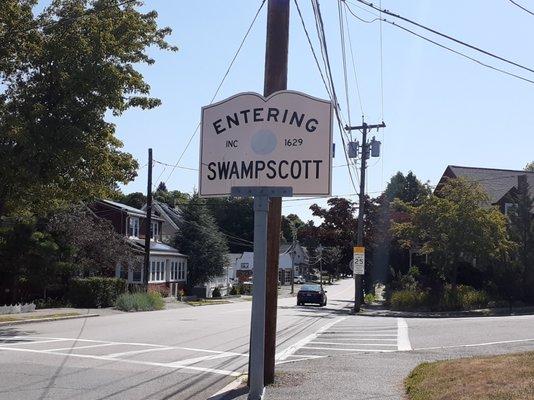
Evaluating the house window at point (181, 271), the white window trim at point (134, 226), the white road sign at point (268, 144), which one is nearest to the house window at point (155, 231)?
the house window at point (181, 271)

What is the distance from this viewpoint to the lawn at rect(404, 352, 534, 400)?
7558 mm

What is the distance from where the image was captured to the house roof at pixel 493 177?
49.5 metres

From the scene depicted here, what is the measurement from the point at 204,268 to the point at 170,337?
39573 mm

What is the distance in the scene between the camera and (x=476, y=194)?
35094 mm

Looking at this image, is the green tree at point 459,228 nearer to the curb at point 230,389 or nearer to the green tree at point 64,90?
the green tree at point 64,90

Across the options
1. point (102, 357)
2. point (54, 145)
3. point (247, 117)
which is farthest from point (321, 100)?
point (54, 145)

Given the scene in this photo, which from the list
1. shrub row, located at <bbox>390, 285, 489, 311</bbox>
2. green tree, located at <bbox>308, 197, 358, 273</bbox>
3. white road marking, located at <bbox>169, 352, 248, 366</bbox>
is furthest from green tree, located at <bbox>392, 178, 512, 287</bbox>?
white road marking, located at <bbox>169, 352, 248, 366</bbox>

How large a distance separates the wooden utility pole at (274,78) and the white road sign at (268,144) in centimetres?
148

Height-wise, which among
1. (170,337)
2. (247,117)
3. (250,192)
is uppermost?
(247,117)

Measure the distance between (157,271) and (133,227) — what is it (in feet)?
13.0

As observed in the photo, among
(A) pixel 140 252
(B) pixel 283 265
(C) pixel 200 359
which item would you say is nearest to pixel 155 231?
(A) pixel 140 252

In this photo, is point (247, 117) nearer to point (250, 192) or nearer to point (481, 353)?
point (250, 192)

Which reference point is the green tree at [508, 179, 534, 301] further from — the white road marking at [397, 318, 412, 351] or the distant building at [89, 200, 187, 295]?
the distant building at [89, 200, 187, 295]

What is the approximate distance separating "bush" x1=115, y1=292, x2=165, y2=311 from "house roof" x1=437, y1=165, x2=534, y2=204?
83.1 ft
